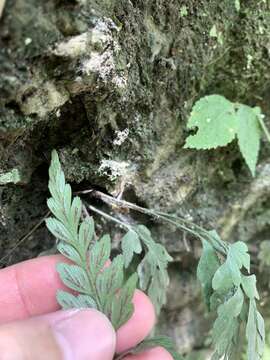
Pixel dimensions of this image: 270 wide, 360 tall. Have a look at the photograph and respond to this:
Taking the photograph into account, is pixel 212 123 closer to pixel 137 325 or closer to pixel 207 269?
pixel 207 269

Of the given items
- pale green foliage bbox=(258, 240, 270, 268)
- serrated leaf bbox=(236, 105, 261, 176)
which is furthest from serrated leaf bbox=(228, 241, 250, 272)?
pale green foliage bbox=(258, 240, 270, 268)

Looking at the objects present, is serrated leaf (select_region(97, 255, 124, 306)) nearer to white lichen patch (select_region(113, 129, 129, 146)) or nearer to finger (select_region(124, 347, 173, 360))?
finger (select_region(124, 347, 173, 360))

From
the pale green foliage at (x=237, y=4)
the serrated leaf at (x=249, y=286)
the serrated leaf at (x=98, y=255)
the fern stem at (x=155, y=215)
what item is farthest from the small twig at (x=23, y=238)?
the pale green foliage at (x=237, y=4)

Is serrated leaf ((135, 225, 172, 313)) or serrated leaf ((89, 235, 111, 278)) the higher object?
serrated leaf ((89, 235, 111, 278))

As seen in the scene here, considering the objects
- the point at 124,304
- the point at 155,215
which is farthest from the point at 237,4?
the point at 124,304

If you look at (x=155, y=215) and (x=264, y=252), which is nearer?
(x=155, y=215)

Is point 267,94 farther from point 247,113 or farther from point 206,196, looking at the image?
point 206,196

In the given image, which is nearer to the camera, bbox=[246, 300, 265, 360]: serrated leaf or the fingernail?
the fingernail
